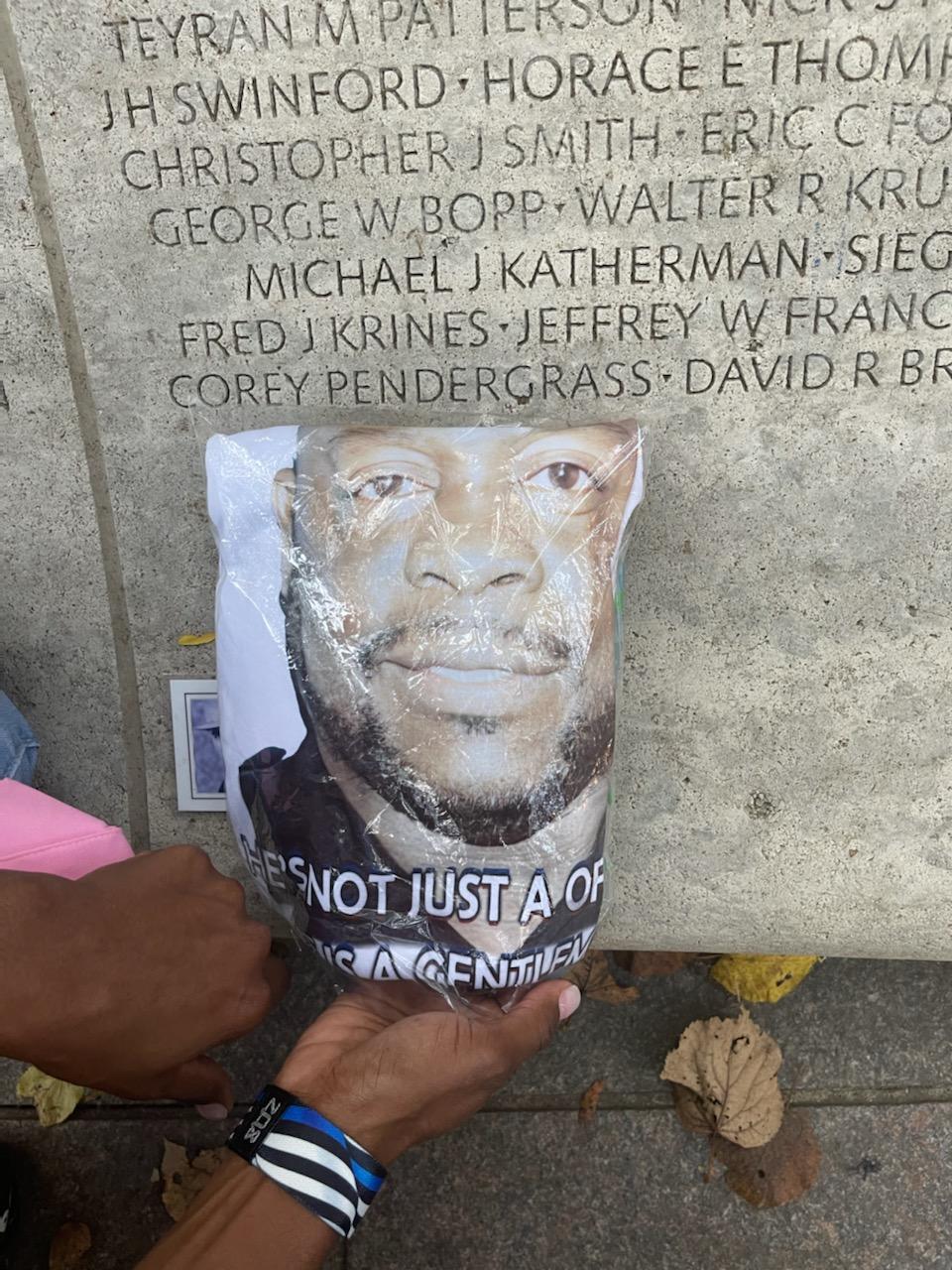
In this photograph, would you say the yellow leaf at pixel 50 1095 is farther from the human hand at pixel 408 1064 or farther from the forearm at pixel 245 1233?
the human hand at pixel 408 1064

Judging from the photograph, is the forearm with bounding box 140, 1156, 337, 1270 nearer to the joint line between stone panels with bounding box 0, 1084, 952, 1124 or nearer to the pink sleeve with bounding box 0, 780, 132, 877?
the pink sleeve with bounding box 0, 780, 132, 877

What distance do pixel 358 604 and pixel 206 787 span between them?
0.79 m

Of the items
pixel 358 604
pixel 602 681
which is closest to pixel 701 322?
pixel 602 681

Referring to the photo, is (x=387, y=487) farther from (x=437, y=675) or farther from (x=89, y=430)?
(x=89, y=430)

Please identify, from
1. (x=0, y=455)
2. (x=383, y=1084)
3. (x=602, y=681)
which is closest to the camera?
(x=383, y=1084)

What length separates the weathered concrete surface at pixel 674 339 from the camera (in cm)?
147

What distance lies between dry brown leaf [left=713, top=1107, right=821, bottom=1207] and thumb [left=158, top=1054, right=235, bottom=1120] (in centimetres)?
117

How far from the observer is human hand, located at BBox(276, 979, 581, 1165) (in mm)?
1323

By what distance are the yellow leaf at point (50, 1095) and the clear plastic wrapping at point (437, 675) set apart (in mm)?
1137

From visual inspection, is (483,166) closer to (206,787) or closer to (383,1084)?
(206,787)

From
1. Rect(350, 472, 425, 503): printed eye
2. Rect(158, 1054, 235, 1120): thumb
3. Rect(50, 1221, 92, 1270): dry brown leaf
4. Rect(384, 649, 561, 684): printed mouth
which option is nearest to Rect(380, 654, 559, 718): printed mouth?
Rect(384, 649, 561, 684): printed mouth

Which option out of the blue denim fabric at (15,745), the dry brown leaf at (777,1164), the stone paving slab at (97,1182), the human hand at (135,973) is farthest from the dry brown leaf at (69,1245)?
the dry brown leaf at (777,1164)

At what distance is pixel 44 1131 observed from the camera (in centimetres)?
211

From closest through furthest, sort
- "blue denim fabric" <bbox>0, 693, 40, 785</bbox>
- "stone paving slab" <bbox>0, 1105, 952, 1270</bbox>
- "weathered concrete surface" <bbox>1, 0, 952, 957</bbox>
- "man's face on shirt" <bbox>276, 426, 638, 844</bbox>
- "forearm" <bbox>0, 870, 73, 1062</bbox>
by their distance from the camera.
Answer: "forearm" <bbox>0, 870, 73, 1062</bbox> → "man's face on shirt" <bbox>276, 426, 638, 844</bbox> → "weathered concrete surface" <bbox>1, 0, 952, 957</bbox> → "blue denim fabric" <bbox>0, 693, 40, 785</bbox> → "stone paving slab" <bbox>0, 1105, 952, 1270</bbox>
